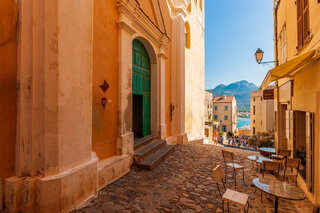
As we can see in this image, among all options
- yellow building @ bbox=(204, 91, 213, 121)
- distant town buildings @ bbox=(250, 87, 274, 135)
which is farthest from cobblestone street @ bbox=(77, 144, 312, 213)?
yellow building @ bbox=(204, 91, 213, 121)

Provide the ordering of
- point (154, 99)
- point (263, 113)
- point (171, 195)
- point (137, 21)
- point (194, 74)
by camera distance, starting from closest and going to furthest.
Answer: point (171, 195)
point (137, 21)
point (154, 99)
point (194, 74)
point (263, 113)

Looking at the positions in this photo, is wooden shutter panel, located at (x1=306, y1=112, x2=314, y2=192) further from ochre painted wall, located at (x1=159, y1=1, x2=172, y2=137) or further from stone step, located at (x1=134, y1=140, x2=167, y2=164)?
ochre painted wall, located at (x1=159, y1=1, x2=172, y2=137)

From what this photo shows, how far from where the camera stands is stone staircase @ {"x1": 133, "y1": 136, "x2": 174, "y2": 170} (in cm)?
503

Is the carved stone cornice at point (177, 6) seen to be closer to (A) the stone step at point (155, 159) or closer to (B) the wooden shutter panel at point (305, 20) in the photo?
(B) the wooden shutter panel at point (305, 20)

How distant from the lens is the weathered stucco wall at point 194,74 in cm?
1138

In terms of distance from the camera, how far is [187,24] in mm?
11695

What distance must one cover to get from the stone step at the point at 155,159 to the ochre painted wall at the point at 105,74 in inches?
39.9

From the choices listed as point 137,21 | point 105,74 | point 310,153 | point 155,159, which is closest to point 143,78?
point 137,21

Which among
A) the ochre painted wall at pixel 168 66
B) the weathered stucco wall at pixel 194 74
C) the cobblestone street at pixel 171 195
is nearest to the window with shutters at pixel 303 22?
the cobblestone street at pixel 171 195

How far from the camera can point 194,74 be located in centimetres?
1247

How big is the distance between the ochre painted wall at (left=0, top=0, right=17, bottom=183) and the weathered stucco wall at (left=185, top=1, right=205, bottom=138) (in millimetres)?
9236

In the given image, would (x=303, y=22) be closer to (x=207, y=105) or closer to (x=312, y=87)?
(x=312, y=87)

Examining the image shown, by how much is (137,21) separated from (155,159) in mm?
4664

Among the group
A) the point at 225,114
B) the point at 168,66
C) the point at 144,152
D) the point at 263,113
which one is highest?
the point at 168,66
